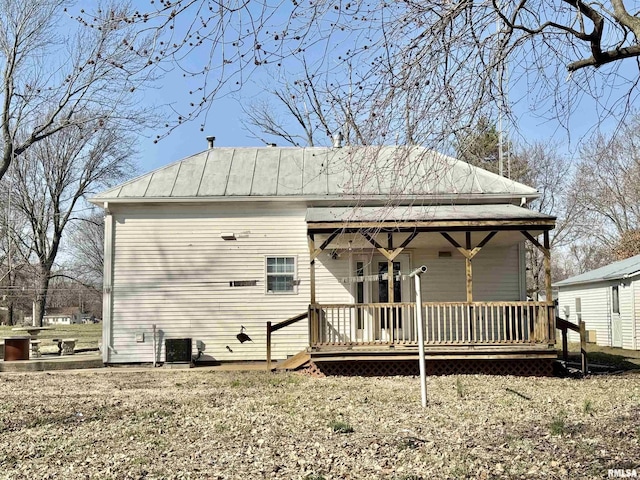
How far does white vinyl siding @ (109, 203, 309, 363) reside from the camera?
14.3 m

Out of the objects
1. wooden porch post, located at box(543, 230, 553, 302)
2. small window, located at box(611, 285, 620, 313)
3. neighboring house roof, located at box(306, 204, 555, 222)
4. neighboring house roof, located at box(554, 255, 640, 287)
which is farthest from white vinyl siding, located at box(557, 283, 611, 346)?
wooden porch post, located at box(543, 230, 553, 302)

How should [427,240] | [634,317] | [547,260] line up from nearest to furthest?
[547,260] → [427,240] → [634,317]

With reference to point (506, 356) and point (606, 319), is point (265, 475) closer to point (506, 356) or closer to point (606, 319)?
point (506, 356)

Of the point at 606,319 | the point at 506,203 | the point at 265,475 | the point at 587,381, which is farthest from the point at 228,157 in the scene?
the point at 606,319

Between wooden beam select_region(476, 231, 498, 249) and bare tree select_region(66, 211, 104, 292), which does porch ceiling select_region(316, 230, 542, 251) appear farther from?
bare tree select_region(66, 211, 104, 292)

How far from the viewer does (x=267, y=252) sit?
14406mm

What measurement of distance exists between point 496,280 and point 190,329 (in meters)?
7.46

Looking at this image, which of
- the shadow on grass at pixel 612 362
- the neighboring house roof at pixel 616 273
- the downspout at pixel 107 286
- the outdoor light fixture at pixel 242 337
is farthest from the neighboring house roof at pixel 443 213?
the neighboring house roof at pixel 616 273

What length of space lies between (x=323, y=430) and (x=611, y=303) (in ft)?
63.2

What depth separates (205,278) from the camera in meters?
14.4

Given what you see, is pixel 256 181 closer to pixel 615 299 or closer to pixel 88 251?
pixel 615 299

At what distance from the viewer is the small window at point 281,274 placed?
1437 centimetres

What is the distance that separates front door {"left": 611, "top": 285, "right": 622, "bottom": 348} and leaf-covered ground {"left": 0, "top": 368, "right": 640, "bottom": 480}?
12176mm

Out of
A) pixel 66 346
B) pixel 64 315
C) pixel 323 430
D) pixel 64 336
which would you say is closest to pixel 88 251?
pixel 64 336
